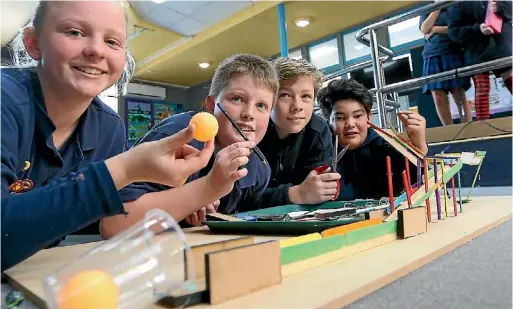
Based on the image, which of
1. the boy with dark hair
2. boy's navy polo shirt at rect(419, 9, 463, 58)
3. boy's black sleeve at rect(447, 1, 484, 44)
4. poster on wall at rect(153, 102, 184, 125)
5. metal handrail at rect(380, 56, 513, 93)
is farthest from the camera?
poster on wall at rect(153, 102, 184, 125)

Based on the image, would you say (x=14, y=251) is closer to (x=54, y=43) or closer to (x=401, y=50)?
(x=54, y=43)

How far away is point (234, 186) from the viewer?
35.4 inches

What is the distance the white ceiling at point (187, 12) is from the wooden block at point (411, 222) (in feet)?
10.7

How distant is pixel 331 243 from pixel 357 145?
2.98 ft

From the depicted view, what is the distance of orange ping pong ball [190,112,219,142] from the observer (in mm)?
440

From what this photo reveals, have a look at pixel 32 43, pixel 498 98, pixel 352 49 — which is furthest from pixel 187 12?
pixel 32 43

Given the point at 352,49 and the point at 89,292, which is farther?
the point at 352,49

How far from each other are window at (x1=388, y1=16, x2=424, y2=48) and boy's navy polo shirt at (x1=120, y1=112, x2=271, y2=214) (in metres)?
3.12

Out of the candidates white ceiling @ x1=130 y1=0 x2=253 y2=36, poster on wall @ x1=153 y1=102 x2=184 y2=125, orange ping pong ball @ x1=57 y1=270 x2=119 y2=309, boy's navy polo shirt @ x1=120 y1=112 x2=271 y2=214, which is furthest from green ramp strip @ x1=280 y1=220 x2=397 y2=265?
poster on wall @ x1=153 y1=102 x2=184 y2=125

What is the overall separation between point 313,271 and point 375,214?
23 centimetres

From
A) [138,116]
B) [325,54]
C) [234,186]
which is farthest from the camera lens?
[138,116]

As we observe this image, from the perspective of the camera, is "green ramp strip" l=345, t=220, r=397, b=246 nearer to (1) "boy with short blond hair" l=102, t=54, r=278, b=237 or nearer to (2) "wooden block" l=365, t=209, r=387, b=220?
(2) "wooden block" l=365, t=209, r=387, b=220

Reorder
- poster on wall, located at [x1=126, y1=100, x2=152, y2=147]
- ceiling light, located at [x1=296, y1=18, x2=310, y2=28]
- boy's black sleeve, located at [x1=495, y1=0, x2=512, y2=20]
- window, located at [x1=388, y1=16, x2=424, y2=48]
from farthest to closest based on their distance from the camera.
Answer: poster on wall, located at [x1=126, y1=100, x2=152, y2=147], ceiling light, located at [x1=296, y1=18, x2=310, y2=28], window, located at [x1=388, y1=16, x2=424, y2=48], boy's black sleeve, located at [x1=495, y1=0, x2=512, y2=20]

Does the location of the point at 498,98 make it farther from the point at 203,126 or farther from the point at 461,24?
the point at 203,126
